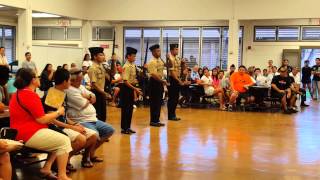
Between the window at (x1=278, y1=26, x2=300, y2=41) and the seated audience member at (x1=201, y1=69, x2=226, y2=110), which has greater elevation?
the window at (x1=278, y1=26, x2=300, y2=41)

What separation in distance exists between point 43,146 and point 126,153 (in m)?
1.92

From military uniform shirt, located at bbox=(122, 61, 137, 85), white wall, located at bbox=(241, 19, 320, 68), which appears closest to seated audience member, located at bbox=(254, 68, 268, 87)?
white wall, located at bbox=(241, 19, 320, 68)

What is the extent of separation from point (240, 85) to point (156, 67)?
3.93 meters

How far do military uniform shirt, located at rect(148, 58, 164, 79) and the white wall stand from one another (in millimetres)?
9023

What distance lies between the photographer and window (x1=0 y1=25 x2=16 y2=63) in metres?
Result: 17.7

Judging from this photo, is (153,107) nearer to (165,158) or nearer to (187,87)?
(165,158)

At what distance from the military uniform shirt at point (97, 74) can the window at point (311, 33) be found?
11631mm

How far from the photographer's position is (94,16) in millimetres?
15367

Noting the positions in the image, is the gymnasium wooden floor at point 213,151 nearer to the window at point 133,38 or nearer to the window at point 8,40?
the window at point 133,38

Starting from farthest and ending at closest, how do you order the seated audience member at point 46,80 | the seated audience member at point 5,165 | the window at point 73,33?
1. the window at point 73,33
2. the seated audience member at point 46,80
3. the seated audience member at point 5,165

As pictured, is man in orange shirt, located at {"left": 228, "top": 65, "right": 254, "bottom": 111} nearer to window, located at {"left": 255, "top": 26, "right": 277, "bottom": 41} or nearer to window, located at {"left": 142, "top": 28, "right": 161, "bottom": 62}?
window, located at {"left": 255, "top": 26, "right": 277, "bottom": 41}

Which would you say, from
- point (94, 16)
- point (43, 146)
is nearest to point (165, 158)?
point (43, 146)

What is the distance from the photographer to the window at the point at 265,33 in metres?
16.2

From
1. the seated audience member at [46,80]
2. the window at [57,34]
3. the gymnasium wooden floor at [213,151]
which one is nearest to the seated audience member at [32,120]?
the gymnasium wooden floor at [213,151]
